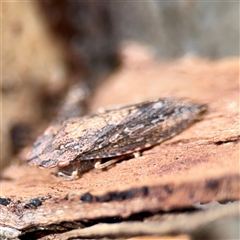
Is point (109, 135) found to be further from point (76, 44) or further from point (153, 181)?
point (76, 44)

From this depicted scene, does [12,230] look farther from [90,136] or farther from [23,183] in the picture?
[90,136]

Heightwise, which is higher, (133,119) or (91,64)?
(91,64)

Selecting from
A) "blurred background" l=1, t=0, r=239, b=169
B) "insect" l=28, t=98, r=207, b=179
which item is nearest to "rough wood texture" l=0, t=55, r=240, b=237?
"insect" l=28, t=98, r=207, b=179

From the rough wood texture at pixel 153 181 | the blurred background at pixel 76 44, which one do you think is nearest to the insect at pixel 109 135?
the rough wood texture at pixel 153 181

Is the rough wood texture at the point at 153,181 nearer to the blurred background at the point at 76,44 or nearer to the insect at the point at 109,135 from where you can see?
the insect at the point at 109,135

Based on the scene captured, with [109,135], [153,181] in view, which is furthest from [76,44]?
[153,181]

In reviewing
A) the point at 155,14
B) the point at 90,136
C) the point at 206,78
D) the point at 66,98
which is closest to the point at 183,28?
the point at 155,14

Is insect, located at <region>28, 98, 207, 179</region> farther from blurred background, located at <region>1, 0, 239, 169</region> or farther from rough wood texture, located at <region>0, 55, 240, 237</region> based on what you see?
blurred background, located at <region>1, 0, 239, 169</region>
